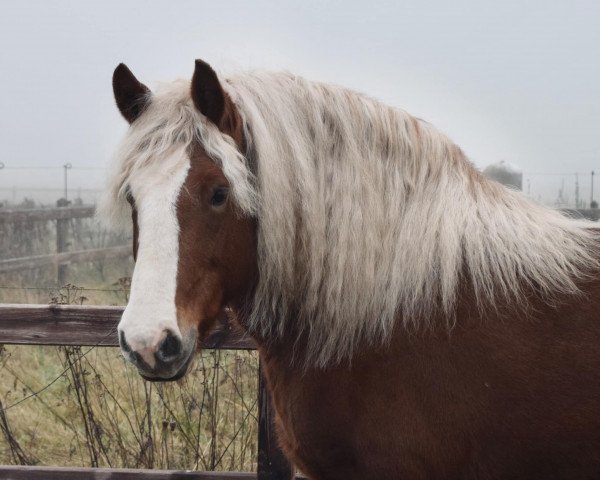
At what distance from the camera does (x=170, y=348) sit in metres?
2.10

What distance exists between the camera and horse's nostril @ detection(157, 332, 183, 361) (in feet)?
6.82

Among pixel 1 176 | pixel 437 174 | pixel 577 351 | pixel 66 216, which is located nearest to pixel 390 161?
pixel 437 174

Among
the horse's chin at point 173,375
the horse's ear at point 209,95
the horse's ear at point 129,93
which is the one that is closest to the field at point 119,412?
the horse's chin at point 173,375

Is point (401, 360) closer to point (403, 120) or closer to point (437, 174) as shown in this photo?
point (437, 174)

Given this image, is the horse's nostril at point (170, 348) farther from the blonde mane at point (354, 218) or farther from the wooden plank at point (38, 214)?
the wooden plank at point (38, 214)

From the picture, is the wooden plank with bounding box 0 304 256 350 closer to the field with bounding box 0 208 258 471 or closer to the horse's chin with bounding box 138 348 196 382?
the field with bounding box 0 208 258 471

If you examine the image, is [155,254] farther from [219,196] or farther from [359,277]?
[359,277]

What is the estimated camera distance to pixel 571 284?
7.60 ft

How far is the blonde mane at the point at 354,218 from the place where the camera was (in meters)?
2.38

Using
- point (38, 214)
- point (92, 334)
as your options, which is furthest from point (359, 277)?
point (38, 214)

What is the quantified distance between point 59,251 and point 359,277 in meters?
10.5

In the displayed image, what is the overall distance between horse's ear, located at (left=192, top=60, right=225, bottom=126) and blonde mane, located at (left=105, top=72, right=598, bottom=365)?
0.04m

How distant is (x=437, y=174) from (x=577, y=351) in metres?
0.78

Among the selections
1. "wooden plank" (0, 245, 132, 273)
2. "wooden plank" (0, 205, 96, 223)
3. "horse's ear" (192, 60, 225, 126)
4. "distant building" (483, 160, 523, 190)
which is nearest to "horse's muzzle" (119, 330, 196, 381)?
"horse's ear" (192, 60, 225, 126)
